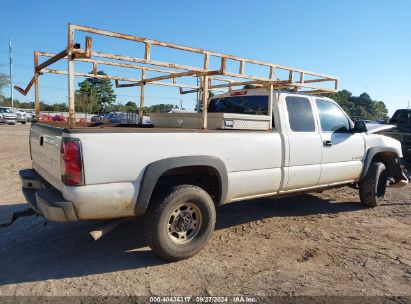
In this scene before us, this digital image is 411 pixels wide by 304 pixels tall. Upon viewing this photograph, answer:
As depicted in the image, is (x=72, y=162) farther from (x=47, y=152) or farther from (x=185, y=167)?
(x=185, y=167)

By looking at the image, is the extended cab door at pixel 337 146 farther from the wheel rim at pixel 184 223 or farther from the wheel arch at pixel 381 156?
the wheel rim at pixel 184 223

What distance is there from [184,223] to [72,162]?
1.37m

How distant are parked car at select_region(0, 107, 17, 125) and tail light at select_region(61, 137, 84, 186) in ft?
112

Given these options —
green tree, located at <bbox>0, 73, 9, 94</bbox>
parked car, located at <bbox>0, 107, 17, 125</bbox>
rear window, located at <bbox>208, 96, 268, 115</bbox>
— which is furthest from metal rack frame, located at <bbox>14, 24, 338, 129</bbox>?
green tree, located at <bbox>0, 73, 9, 94</bbox>

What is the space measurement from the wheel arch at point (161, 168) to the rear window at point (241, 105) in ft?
4.87

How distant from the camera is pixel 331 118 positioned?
5.62 metres

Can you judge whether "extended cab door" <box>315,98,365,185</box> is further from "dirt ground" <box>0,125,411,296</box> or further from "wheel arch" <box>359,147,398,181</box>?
"dirt ground" <box>0,125,411,296</box>

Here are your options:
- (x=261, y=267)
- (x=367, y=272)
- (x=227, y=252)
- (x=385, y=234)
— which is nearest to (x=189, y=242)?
(x=227, y=252)

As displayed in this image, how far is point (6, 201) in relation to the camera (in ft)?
19.4

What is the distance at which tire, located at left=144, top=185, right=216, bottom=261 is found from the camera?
3.64 m

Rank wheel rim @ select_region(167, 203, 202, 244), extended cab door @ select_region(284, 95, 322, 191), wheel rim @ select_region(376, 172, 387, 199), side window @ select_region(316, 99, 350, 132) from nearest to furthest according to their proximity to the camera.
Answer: wheel rim @ select_region(167, 203, 202, 244) < extended cab door @ select_region(284, 95, 322, 191) < side window @ select_region(316, 99, 350, 132) < wheel rim @ select_region(376, 172, 387, 199)

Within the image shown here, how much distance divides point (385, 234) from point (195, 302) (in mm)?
3112

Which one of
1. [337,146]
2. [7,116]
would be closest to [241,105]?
[337,146]

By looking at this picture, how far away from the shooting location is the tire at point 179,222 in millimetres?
3641
